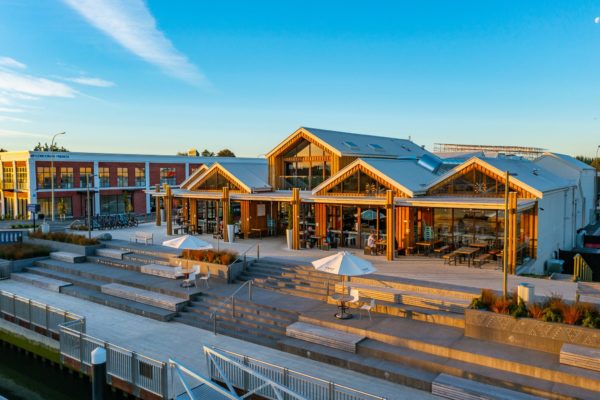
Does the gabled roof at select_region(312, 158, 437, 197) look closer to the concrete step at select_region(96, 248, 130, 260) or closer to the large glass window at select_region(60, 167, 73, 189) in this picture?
the concrete step at select_region(96, 248, 130, 260)

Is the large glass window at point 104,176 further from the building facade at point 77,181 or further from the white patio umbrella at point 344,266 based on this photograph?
the white patio umbrella at point 344,266

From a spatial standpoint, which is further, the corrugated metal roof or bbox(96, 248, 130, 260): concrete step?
the corrugated metal roof

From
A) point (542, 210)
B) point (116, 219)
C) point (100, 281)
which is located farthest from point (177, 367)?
point (116, 219)

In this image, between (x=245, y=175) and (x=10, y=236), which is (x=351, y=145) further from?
(x=10, y=236)

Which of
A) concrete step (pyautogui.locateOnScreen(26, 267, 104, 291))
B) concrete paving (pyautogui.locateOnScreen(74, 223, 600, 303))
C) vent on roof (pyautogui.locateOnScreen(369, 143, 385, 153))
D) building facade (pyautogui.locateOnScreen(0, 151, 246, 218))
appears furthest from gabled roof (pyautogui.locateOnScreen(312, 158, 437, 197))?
building facade (pyautogui.locateOnScreen(0, 151, 246, 218))

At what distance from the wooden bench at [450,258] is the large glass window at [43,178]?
40.2 meters

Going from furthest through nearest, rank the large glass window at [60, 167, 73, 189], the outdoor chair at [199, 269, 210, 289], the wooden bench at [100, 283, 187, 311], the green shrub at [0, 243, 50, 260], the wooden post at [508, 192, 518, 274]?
1. the large glass window at [60, 167, 73, 189]
2. the green shrub at [0, 243, 50, 260]
3. the outdoor chair at [199, 269, 210, 289]
4. the wooden post at [508, 192, 518, 274]
5. the wooden bench at [100, 283, 187, 311]

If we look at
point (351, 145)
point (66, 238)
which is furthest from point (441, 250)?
point (66, 238)

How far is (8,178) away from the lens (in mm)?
49594

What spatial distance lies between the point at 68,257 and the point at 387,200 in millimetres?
16306

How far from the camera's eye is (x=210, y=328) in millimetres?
15586

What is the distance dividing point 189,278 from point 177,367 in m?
8.83

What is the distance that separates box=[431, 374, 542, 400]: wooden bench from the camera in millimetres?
9836

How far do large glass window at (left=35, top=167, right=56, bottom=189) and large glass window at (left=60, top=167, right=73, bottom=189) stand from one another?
1.12 m
